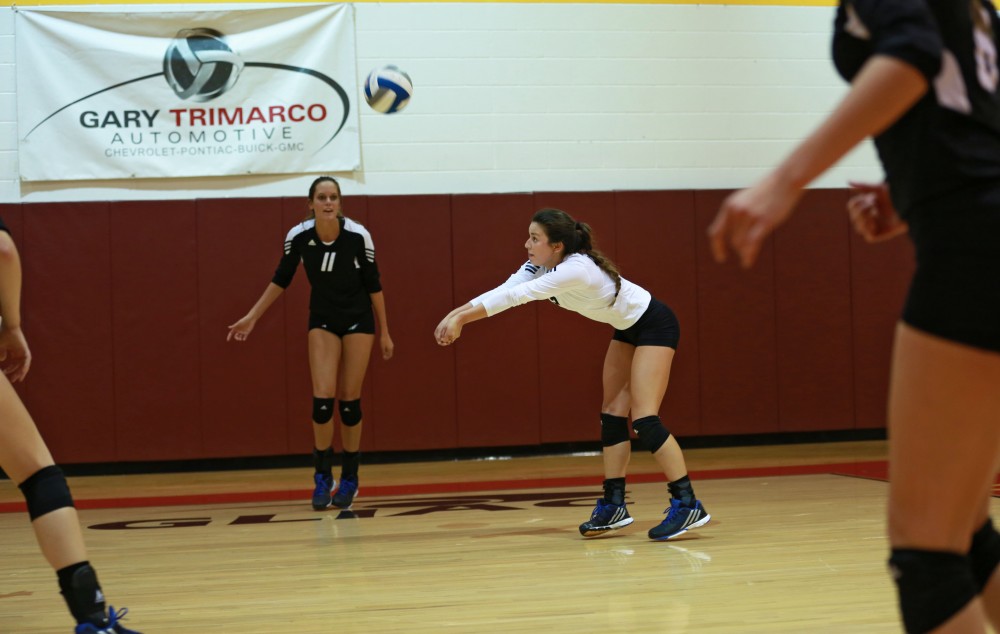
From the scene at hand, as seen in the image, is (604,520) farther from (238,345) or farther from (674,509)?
(238,345)

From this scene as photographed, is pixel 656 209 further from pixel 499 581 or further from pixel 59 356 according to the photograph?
pixel 499 581

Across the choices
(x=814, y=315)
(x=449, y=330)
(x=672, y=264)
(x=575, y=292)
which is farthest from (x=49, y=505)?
(x=814, y=315)

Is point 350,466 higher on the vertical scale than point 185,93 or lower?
lower

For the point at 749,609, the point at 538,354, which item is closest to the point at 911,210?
the point at 749,609

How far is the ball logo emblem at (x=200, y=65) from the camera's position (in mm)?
9391

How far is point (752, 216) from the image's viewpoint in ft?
4.99

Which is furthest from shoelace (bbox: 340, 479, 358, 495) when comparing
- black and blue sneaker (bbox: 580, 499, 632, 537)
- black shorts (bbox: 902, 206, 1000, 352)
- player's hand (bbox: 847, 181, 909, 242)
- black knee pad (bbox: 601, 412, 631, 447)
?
black shorts (bbox: 902, 206, 1000, 352)

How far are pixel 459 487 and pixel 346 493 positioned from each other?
46.9 inches

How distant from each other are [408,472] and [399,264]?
1.95 metres

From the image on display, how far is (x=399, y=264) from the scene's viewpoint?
9.46 metres

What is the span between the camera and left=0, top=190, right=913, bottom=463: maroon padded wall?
916 cm

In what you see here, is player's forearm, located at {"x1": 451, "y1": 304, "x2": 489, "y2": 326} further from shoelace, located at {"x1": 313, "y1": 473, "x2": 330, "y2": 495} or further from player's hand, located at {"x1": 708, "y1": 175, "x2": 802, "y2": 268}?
player's hand, located at {"x1": 708, "y1": 175, "x2": 802, "y2": 268}

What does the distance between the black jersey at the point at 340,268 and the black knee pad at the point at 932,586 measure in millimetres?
5279

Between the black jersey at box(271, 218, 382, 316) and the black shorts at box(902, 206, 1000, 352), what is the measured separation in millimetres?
5305
